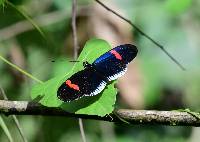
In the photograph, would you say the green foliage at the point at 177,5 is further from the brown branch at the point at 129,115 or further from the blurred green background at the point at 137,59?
the brown branch at the point at 129,115

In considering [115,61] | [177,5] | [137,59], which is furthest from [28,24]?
[115,61]

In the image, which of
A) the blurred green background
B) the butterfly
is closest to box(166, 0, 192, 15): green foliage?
the blurred green background

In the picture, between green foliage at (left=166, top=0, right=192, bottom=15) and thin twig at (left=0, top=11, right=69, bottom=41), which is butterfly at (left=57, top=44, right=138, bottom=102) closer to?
green foliage at (left=166, top=0, right=192, bottom=15)

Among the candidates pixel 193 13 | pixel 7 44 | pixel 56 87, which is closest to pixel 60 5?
pixel 7 44

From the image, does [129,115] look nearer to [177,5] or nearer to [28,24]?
[177,5]

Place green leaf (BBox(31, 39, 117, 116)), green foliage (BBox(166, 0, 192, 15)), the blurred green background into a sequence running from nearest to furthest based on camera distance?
green leaf (BBox(31, 39, 117, 116)), green foliage (BBox(166, 0, 192, 15)), the blurred green background

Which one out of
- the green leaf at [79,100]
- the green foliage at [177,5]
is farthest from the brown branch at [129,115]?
the green foliage at [177,5]

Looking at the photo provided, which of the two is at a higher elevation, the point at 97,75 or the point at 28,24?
the point at 28,24

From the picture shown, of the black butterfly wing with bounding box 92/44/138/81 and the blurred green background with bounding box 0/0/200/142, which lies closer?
the black butterfly wing with bounding box 92/44/138/81
